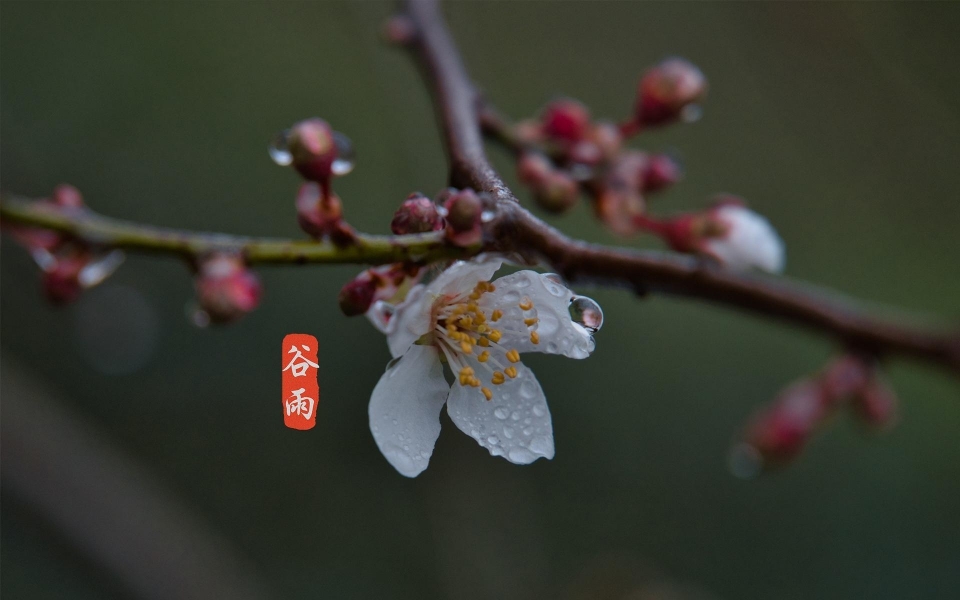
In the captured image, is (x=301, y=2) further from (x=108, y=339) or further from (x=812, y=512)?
(x=812, y=512)

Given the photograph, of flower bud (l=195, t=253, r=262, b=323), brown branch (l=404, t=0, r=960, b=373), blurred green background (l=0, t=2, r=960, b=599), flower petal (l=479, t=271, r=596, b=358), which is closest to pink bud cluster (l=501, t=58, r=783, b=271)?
flower petal (l=479, t=271, r=596, b=358)

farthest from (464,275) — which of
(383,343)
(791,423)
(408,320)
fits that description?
(383,343)

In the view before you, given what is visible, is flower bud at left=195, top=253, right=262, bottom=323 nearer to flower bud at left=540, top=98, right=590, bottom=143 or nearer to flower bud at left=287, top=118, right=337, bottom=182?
flower bud at left=287, top=118, right=337, bottom=182

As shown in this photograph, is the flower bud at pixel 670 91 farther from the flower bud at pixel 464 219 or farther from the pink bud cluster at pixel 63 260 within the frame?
the pink bud cluster at pixel 63 260

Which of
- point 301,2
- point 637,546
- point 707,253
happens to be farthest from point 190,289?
point 707,253

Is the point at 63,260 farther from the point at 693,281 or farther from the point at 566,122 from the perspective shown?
the point at 566,122

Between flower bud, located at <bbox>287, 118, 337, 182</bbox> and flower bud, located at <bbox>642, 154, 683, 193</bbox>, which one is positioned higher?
flower bud, located at <bbox>642, 154, 683, 193</bbox>
